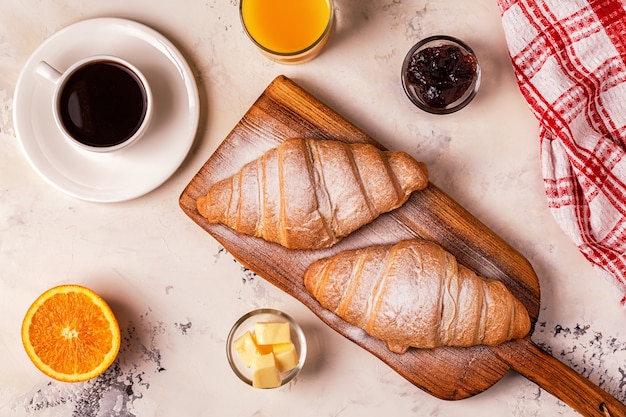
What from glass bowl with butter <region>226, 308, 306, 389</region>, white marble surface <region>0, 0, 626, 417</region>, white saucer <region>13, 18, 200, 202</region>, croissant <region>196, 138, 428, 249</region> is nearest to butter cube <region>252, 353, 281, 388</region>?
glass bowl with butter <region>226, 308, 306, 389</region>

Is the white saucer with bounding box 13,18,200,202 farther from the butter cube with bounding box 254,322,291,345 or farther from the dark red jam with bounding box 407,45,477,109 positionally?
the dark red jam with bounding box 407,45,477,109

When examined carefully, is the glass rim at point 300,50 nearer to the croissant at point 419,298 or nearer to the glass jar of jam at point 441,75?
the glass jar of jam at point 441,75

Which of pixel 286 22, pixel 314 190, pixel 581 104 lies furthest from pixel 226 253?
pixel 581 104

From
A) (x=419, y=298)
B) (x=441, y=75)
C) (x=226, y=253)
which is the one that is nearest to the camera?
(x=419, y=298)

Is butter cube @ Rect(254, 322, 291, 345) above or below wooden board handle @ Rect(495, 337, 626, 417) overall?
below

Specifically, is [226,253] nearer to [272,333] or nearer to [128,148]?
[272,333]

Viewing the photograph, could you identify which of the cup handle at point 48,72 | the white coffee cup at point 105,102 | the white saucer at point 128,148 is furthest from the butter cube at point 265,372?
the cup handle at point 48,72
